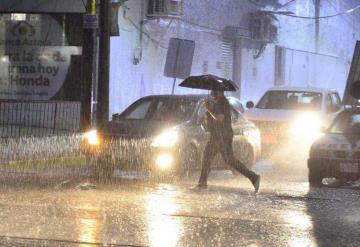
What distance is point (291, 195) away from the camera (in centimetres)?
1045

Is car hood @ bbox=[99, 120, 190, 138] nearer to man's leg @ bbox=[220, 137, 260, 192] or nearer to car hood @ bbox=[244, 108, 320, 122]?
man's leg @ bbox=[220, 137, 260, 192]

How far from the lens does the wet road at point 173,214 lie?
7312 mm

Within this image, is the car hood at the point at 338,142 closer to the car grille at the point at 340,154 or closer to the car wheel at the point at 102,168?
the car grille at the point at 340,154

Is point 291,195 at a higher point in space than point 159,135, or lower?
lower

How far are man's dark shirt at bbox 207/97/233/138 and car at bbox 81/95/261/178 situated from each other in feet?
1.46

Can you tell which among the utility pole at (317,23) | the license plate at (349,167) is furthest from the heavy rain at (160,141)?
the utility pole at (317,23)

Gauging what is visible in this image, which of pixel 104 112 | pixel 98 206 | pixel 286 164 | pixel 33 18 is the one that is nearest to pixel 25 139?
pixel 104 112

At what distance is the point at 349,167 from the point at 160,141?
303 centimetres

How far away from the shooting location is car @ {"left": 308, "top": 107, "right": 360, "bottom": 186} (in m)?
11.2

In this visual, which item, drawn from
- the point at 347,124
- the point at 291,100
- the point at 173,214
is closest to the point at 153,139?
the point at 173,214

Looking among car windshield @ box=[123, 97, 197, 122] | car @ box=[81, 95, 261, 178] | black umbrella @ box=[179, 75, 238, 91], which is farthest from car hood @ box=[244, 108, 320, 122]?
black umbrella @ box=[179, 75, 238, 91]

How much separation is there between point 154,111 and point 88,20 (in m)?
2.78

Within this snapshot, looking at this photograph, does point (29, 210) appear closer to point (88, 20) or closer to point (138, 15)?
point (88, 20)

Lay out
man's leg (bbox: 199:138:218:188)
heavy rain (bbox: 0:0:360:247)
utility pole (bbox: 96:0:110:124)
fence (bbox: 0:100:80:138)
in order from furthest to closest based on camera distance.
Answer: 1. fence (bbox: 0:100:80:138)
2. utility pole (bbox: 96:0:110:124)
3. man's leg (bbox: 199:138:218:188)
4. heavy rain (bbox: 0:0:360:247)
